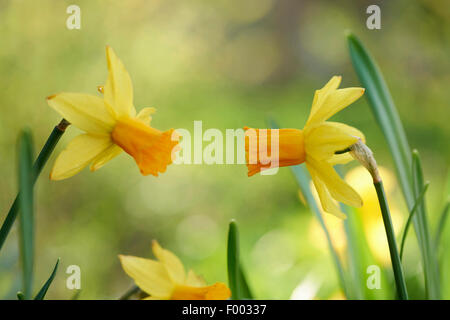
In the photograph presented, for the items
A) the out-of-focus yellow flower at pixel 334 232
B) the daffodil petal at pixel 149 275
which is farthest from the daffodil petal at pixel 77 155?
the out-of-focus yellow flower at pixel 334 232

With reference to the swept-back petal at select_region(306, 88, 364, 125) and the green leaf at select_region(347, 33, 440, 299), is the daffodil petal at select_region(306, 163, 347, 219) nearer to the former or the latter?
the swept-back petal at select_region(306, 88, 364, 125)

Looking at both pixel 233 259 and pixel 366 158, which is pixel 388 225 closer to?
pixel 366 158

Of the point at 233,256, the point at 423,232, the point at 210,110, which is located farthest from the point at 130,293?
the point at 210,110

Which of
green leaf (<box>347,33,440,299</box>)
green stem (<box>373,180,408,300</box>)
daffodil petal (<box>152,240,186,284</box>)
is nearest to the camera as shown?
green stem (<box>373,180,408,300</box>)

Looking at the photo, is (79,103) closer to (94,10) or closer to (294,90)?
(94,10)

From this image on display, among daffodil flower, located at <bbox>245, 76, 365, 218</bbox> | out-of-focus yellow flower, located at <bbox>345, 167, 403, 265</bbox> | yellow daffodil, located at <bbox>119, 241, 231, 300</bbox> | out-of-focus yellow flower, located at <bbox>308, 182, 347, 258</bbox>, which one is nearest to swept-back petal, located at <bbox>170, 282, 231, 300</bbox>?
yellow daffodil, located at <bbox>119, 241, 231, 300</bbox>
